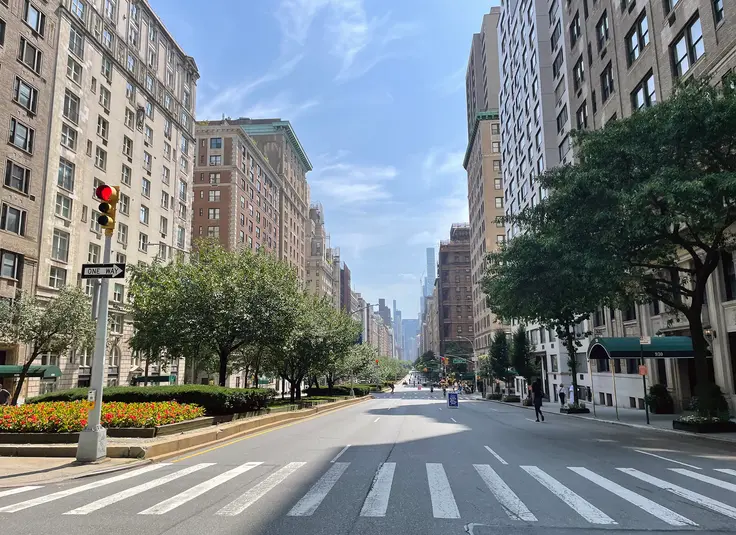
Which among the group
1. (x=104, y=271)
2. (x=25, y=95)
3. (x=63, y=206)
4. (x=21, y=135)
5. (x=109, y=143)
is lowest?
(x=104, y=271)

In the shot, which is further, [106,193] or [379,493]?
[106,193]

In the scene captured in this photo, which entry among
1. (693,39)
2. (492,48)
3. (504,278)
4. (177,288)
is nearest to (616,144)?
(504,278)

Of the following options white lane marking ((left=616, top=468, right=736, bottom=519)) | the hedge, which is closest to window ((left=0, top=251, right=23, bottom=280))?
the hedge

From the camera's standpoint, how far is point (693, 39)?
2733cm

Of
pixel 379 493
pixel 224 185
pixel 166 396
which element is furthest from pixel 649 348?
pixel 224 185

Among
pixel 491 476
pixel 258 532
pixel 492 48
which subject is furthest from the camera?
pixel 492 48

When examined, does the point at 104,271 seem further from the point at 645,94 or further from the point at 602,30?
the point at 602,30

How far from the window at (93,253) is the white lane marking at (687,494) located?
46.2 meters

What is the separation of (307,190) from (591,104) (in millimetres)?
106446

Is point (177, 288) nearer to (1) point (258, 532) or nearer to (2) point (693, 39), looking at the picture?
(1) point (258, 532)

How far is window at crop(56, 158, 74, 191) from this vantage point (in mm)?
43688

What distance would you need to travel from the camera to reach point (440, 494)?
9.07m

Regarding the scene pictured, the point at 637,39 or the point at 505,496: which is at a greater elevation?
the point at 637,39

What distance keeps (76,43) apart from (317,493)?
50073 mm
